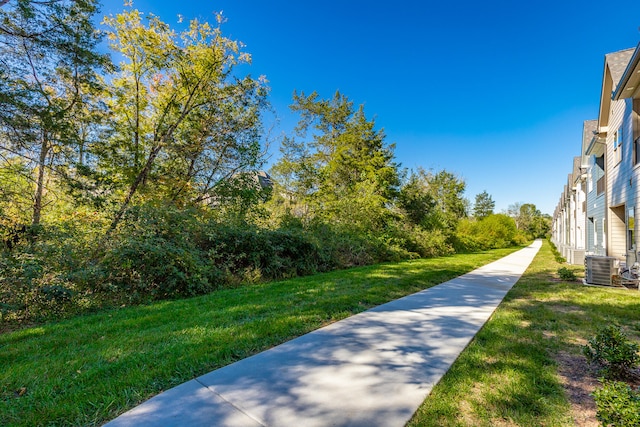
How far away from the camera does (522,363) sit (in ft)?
9.20

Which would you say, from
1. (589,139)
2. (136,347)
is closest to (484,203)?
(589,139)

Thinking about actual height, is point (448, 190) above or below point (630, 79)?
above

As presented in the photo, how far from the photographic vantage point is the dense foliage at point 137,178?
530cm

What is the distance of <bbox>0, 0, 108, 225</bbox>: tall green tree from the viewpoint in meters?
5.55

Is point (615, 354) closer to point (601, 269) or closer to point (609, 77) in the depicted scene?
point (601, 269)

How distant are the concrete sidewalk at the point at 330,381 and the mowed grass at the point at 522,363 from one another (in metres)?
0.17

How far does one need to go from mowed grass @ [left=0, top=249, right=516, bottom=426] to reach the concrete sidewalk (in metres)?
0.25

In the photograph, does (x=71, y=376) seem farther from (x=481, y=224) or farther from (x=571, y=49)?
(x=481, y=224)

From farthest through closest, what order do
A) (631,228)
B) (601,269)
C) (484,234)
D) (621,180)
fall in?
(484,234)
(621,180)
(631,228)
(601,269)

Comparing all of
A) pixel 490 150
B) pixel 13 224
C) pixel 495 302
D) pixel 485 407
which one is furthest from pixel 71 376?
pixel 490 150

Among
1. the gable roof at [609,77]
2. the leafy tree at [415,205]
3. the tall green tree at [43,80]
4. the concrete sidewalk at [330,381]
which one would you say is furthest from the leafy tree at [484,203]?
the tall green tree at [43,80]

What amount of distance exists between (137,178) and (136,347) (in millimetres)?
7090

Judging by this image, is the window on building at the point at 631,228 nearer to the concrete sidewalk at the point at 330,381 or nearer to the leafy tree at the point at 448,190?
the concrete sidewalk at the point at 330,381

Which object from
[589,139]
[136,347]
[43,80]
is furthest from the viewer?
[589,139]
